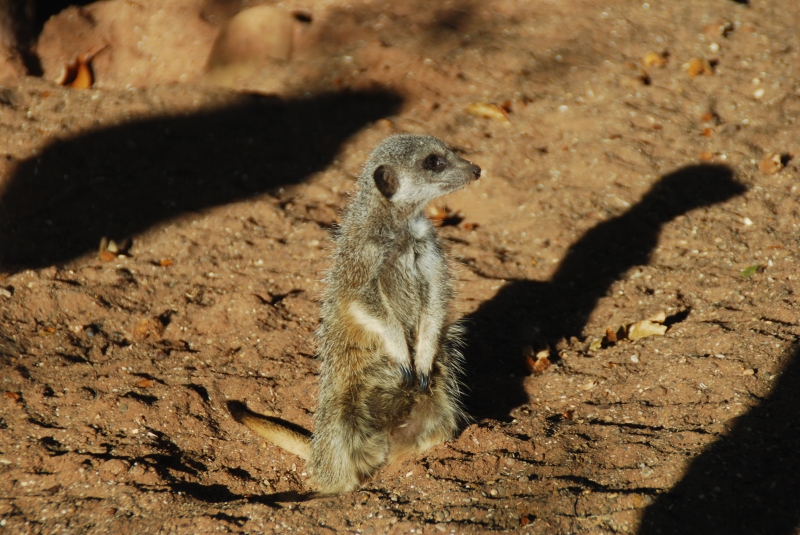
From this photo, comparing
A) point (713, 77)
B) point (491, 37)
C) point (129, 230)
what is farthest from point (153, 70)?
point (713, 77)

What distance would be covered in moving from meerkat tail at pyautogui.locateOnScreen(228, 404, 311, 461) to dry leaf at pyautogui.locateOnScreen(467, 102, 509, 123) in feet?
9.50

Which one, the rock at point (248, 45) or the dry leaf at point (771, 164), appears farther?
the rock at point (248, 45)

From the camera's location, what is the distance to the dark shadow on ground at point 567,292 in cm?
342

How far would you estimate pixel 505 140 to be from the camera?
4.91 m

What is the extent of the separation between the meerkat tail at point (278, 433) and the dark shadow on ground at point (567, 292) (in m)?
0.75

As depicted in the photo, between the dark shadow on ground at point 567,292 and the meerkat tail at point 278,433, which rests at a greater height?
the dark shadow on ground at point 567,292

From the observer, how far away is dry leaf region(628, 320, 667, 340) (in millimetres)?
3371

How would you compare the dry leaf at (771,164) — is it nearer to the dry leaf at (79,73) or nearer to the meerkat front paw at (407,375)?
the meerkat front paw at (407,375)

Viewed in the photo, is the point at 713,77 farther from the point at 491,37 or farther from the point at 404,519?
the point at 404,519

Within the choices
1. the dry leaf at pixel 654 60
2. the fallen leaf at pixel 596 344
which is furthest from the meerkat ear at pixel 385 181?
the dry leaf at pixel 654 60

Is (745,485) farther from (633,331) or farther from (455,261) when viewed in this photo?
(455,261)

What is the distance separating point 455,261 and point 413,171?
1229mm

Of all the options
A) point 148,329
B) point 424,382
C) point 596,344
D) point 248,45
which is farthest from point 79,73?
point 596,344

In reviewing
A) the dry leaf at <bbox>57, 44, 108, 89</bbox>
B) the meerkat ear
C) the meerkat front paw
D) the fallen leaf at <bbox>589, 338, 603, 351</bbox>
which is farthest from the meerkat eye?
the dry leaf at <bbox>57, 44, 108, 89</bbox>
